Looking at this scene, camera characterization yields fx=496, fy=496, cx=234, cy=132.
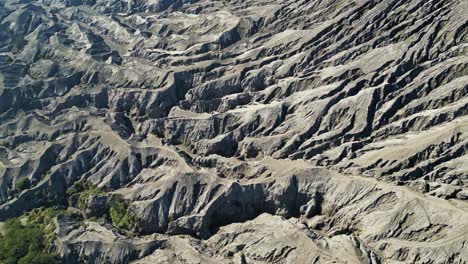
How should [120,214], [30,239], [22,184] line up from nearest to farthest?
[30,239], [120,214], [22,184]

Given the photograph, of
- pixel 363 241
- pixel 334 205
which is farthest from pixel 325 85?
pixel 363 241

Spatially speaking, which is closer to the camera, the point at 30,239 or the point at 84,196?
the point at 30,239

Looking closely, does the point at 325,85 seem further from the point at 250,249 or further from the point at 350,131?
the point at 250,249

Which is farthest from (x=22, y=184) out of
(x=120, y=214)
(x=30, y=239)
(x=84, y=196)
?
(x=120, y=214)

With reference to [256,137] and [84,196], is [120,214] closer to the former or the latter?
[84,196]

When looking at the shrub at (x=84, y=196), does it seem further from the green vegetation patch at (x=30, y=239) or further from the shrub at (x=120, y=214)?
the shrub at (x=120, y=214)

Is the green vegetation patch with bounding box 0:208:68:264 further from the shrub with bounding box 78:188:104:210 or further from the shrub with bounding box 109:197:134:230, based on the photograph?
the shrub with bounding box 109:197:134:230

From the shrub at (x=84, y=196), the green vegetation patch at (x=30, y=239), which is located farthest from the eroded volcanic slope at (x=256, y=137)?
the green vegetation patch at (x=30, y=239)
